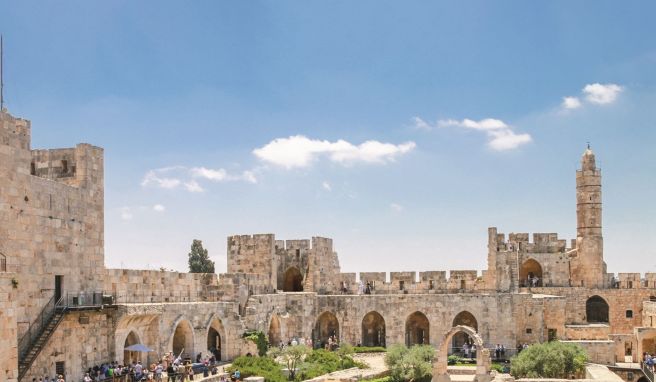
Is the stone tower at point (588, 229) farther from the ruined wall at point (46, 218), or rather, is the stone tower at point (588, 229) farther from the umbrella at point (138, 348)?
the ruined wall at point (46, 218)

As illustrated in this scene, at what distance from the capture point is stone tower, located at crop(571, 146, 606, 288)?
148ft

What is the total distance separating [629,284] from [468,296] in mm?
10709

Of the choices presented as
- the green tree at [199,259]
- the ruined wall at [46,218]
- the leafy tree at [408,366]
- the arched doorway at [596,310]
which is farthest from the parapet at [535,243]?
the ruined wall at [46,218]

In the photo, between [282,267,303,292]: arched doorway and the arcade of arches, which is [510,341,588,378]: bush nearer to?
the arcade of arches

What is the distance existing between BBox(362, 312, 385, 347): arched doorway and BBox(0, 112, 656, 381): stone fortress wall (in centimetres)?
8

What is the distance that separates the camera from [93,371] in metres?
26.0

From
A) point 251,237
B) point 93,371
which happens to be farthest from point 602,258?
Answer: point 93,371

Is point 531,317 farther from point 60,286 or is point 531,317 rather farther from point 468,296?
point 60,286

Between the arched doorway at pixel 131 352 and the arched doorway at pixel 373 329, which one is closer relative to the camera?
the arched doorway at pixel 131 352

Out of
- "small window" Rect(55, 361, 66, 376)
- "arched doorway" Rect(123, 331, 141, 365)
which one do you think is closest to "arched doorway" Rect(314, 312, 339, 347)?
"arched doorway" Rect(123, 331, 141, 365)

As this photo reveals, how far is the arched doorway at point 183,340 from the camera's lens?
106 feet

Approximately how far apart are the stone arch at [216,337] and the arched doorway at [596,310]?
2272 cm

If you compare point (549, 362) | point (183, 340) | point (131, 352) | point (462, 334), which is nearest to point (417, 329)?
point (462, 334)

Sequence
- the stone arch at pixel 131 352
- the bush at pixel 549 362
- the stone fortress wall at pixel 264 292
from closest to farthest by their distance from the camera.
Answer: the stone fortress wall at pixel 264 292 → the stone arch at pixel 131 352 → the bush at pixel 549 362
